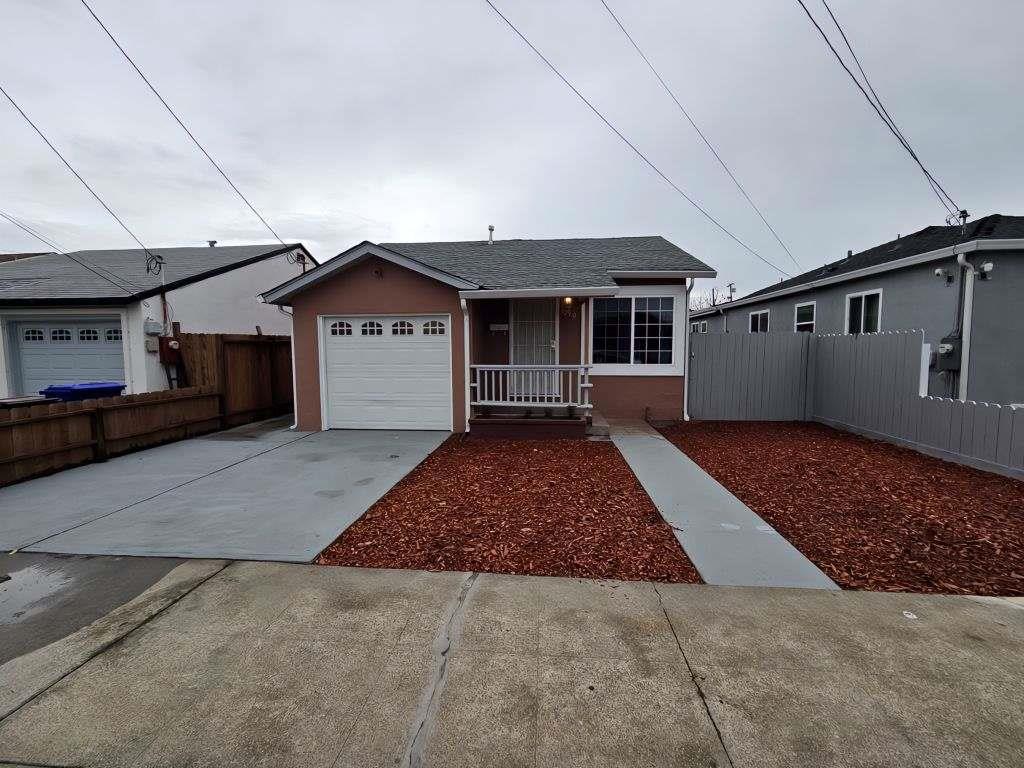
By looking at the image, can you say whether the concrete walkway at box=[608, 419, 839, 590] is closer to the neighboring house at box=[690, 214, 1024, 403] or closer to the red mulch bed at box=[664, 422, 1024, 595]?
the red mulch bed at box=[664, 422, 1024, 595]

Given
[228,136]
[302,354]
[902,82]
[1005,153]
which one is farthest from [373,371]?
[1005,153]

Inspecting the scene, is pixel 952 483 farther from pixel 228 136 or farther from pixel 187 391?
pixel 228 136

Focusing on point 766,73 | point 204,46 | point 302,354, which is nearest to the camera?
point 204,46

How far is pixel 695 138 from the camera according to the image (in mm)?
10852

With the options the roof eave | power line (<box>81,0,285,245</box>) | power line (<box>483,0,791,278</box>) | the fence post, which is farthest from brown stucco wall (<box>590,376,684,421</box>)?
power line (<box>81,0,285,245</box>)

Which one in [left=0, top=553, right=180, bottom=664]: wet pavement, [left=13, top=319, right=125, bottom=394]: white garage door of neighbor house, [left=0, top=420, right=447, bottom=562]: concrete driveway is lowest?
[left=0, top=553, right=180, bottom=664]: wet pavement

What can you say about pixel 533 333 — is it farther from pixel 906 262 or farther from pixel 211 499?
pixel 906 262

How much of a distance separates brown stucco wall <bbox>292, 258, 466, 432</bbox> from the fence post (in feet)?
10.0

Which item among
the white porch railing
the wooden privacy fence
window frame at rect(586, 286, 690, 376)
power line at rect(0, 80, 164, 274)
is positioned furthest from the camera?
window frame at rect(586, 286, 690, 376)

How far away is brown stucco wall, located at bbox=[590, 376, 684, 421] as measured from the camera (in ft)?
35.1

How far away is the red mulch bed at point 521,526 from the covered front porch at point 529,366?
193cm

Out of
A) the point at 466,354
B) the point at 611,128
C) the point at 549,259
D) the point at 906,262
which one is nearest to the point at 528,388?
the point at 466,354

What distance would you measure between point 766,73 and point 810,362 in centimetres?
570

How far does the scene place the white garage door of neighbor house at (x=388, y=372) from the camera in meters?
9.37
